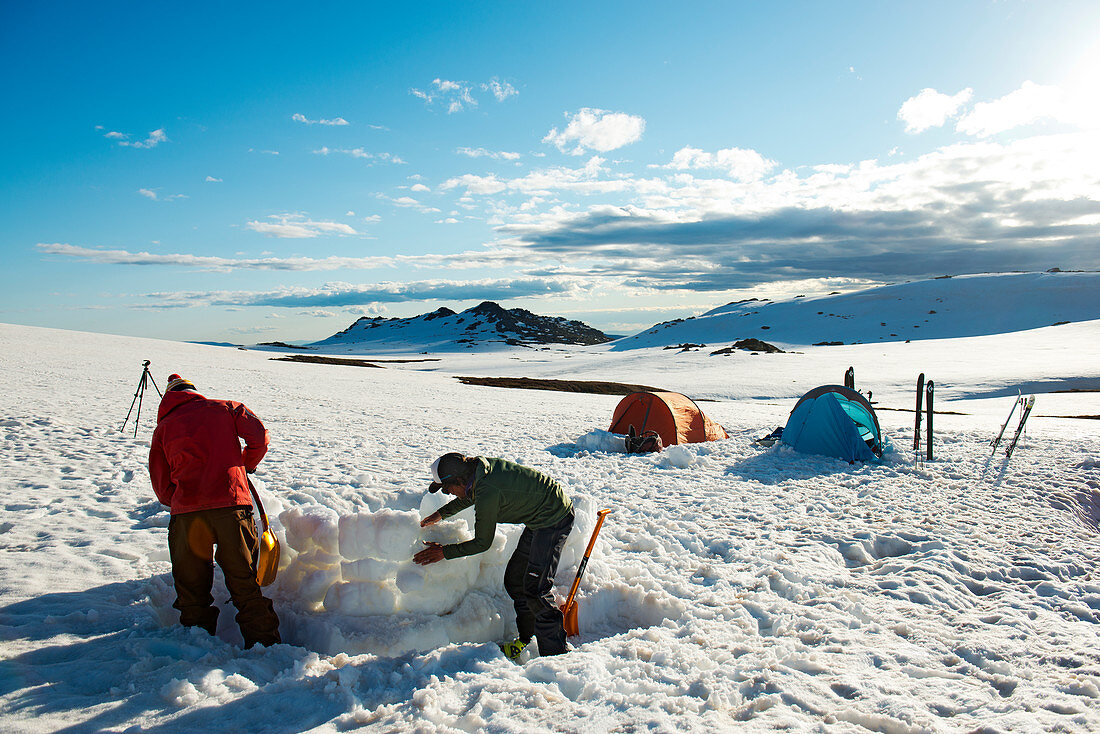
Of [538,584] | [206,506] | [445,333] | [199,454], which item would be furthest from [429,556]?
[445,333]

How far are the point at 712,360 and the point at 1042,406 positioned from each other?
28.2 metres

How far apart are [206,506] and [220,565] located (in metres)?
0.50

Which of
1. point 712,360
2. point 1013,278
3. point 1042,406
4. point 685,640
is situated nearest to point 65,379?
point 685,640

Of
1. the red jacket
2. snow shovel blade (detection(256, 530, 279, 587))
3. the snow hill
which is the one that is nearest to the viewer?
the red jacket

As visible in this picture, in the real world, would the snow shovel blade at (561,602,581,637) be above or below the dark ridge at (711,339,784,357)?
below

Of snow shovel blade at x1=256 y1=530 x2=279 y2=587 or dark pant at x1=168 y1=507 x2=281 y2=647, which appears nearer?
dark pant at x1=168 y1=507 x2=281 y2=647

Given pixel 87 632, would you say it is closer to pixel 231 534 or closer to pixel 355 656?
pixel 231 534

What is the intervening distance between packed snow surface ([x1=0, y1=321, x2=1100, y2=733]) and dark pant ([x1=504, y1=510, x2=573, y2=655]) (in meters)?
0.39

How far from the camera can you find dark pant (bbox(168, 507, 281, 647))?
177 inches

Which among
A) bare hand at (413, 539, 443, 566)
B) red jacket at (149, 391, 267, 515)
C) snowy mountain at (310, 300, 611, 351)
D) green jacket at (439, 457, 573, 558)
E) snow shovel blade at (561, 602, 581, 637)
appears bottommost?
snow shovel blade at (561, 602, 581, 637)

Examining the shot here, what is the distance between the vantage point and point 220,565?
4.54 m

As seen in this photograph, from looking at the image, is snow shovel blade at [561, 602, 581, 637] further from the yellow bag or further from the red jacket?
the red jacket

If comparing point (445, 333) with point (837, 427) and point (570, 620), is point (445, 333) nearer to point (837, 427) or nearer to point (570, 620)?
point (837, 427)

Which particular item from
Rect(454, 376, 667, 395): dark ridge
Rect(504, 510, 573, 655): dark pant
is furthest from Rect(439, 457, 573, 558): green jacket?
Rect(454, 376, 667, 395): dark ridge
